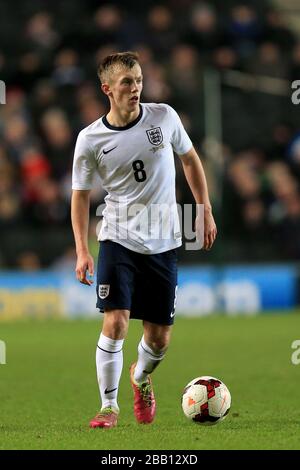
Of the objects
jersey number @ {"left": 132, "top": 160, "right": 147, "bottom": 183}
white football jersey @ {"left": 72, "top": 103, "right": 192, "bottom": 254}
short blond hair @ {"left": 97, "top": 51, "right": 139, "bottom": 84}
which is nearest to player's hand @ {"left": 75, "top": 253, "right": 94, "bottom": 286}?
white football jersey @ {"left": 72, "top": 103, "right": 192, "bottom": 254}

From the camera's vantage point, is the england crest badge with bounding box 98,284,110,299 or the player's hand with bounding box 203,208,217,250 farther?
the player's hand with bounding box 203,208,217,250

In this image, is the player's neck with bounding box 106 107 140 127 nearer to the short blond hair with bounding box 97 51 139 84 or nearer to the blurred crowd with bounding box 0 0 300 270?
the short blond hair with bounding box 97 51 139 84

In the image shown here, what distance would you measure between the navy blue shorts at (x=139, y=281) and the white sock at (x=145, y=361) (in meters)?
0.24

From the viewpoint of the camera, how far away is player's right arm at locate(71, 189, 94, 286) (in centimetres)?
660

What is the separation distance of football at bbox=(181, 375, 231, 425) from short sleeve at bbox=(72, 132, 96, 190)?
4.50 ft

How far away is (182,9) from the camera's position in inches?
830

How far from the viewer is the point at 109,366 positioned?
6.62 m

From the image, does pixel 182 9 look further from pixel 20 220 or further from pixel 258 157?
pixel 20 220

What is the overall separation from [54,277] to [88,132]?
31.7 ft

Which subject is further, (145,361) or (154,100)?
(154,100)

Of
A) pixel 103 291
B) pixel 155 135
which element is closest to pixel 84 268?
pixel 103 291

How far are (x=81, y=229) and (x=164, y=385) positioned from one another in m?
2.53

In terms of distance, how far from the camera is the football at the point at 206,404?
6.52m

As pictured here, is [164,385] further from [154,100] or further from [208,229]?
[154,100]
